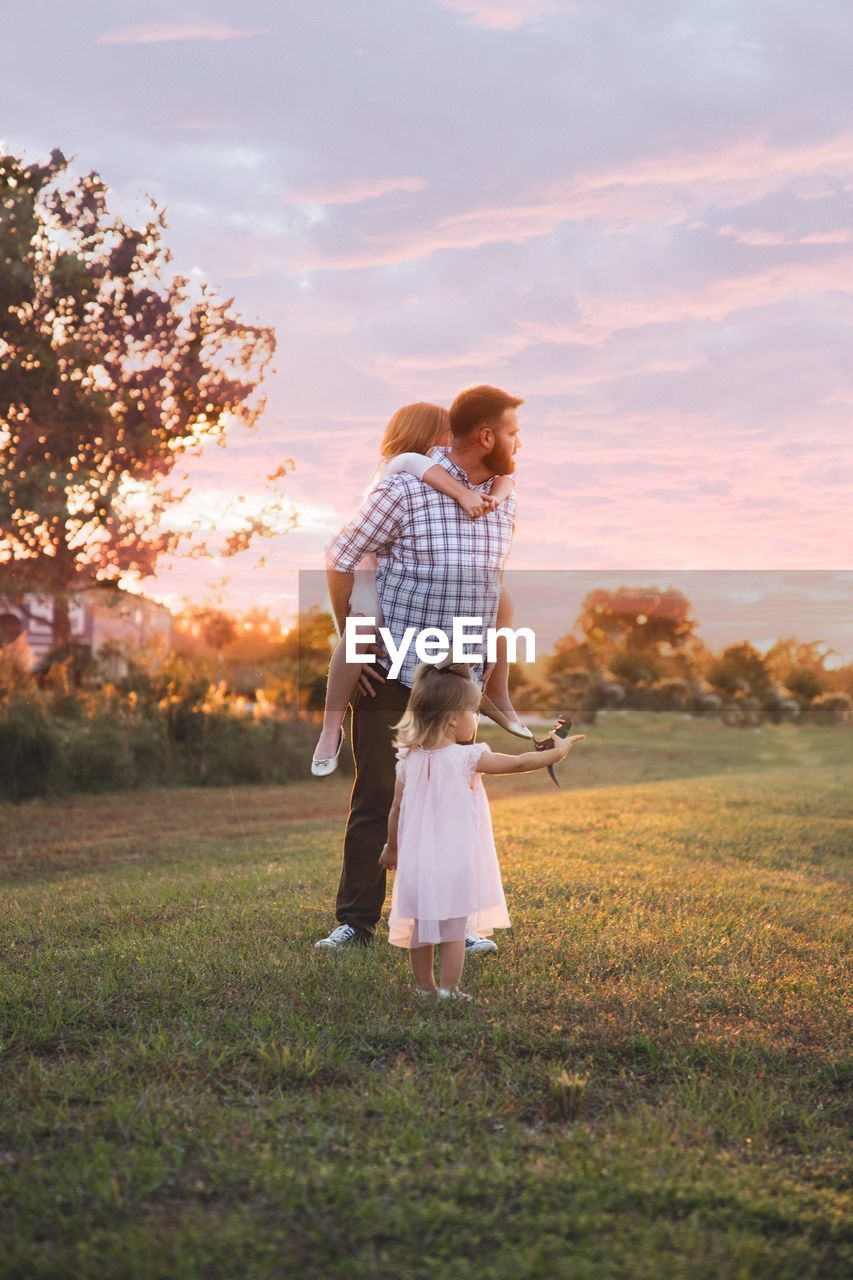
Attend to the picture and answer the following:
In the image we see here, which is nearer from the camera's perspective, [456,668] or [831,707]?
[456,668]

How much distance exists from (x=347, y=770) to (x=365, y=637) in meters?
11.5

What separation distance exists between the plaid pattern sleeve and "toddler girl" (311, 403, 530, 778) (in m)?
0.06

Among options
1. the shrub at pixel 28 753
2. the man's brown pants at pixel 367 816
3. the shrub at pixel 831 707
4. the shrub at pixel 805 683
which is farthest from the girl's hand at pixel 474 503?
the shrub at pixel 831 707

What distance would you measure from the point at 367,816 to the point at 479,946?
28.9 inches

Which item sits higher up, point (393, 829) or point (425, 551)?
point (425, 551)

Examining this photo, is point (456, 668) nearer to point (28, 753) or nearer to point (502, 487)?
point (502, 487)

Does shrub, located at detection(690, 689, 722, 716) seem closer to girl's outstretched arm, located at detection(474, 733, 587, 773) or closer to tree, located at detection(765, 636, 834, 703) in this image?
tree, located at detection(765, 636, 834, 703)

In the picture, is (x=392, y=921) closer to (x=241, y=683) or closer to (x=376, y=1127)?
(x=376, y=1127)

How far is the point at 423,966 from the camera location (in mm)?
4078

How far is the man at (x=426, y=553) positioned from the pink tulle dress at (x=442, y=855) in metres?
0.64

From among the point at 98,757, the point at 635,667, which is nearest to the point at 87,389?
the point at 98,757

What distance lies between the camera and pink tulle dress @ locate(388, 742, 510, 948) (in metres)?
3.95

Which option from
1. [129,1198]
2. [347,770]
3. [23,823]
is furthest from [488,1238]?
[347,770]

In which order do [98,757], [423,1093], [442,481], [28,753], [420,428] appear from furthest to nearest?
[98,757], [28,753], [420,428], [442,481], [423,1093]
